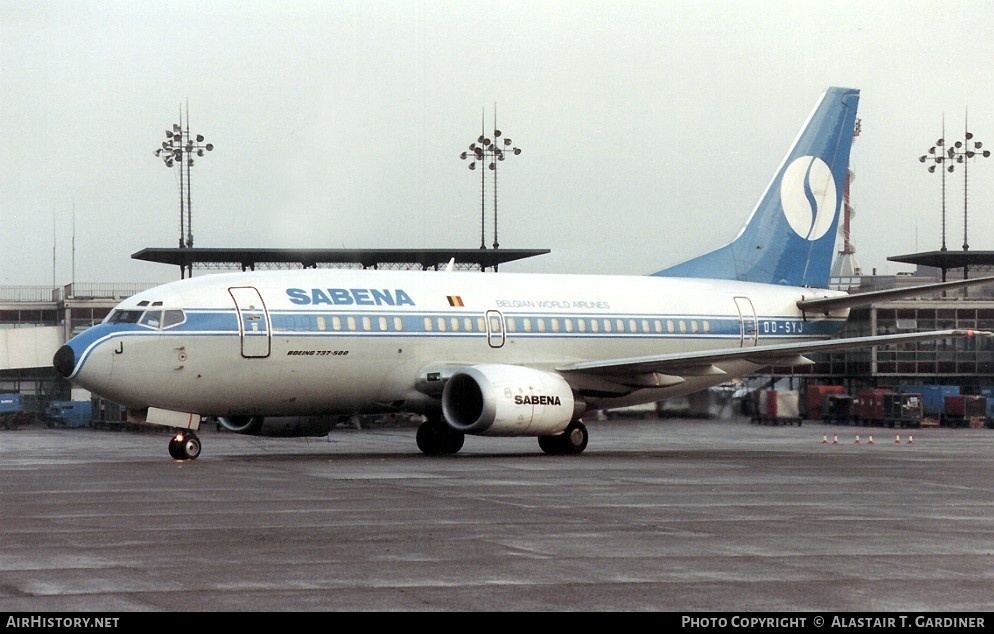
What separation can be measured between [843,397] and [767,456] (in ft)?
87.4

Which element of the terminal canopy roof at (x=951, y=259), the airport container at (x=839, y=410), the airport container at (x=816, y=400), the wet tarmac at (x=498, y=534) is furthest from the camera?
the terminal canopy roof at (x=951, y=259)

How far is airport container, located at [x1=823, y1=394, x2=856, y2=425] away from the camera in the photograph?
5491 centimetres

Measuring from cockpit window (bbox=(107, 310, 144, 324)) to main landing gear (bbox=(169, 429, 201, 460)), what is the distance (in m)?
2.47

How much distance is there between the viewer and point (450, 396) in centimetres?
2925

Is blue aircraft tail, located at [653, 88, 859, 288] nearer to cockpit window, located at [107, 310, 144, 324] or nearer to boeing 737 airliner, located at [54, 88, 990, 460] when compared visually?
boeing 737 airliner, located at [54, 88, 990, 460]

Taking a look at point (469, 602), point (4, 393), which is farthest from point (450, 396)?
point (4, 393)

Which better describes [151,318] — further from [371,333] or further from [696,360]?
[696,360]

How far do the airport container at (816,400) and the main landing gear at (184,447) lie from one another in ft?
110

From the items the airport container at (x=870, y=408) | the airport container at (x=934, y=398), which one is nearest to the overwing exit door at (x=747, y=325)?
the airport container at (x=870, y=408)

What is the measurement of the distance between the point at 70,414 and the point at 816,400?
30.7 meters

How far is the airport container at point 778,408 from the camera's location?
45.2 meters

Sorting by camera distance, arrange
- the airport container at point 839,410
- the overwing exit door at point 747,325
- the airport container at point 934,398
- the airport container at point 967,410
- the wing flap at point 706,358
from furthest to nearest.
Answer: the airport container at point 934,398 < the airport container at point 839,410 < the airport container at point 967,410 < the overwing exit door at point 747,325 < the wing flap at point 706,358

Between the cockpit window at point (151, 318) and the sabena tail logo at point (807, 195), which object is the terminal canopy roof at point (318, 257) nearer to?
the sabena tail logo at point (807, 195)
